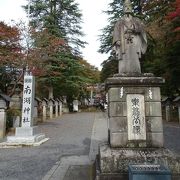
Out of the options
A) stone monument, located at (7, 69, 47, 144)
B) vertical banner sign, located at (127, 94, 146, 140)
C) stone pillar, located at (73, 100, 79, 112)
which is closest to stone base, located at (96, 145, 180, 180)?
vertical banner sign, located at (127, 94, 146, 140)

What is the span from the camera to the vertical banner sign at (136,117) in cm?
598

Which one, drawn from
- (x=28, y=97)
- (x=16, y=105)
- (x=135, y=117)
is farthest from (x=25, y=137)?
(x=16, y=105)

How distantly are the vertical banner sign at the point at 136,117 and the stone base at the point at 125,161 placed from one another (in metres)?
0.42

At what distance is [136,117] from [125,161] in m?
1.01

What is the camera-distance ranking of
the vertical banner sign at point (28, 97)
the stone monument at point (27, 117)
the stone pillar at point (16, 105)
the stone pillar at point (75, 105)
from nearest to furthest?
the stone monument at point (27, 117) → the vertical banner sign at point (28, 97) → the stone pillar at point (16, 105) → the stone pillar at point (75, 105)

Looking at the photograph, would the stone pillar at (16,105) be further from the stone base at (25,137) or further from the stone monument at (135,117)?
the stone monument at (135,117)

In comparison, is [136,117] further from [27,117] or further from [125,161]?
[27,117]

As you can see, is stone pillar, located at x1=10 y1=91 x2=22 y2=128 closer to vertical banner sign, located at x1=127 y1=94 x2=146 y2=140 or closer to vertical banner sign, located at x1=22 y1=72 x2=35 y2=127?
vertical banner sign, located at x1=22 y1=72 x2=35 y2=127

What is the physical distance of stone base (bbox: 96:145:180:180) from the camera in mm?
5547

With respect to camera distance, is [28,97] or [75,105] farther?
[75,105]

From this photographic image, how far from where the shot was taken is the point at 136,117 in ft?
19.8

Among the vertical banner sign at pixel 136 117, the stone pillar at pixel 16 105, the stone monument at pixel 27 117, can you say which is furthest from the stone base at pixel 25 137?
the vertical banner sign at pixel 136 117

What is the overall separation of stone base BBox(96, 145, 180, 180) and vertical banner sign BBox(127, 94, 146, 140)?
1.38ft

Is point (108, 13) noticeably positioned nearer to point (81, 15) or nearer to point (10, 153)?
point (81, 15)
